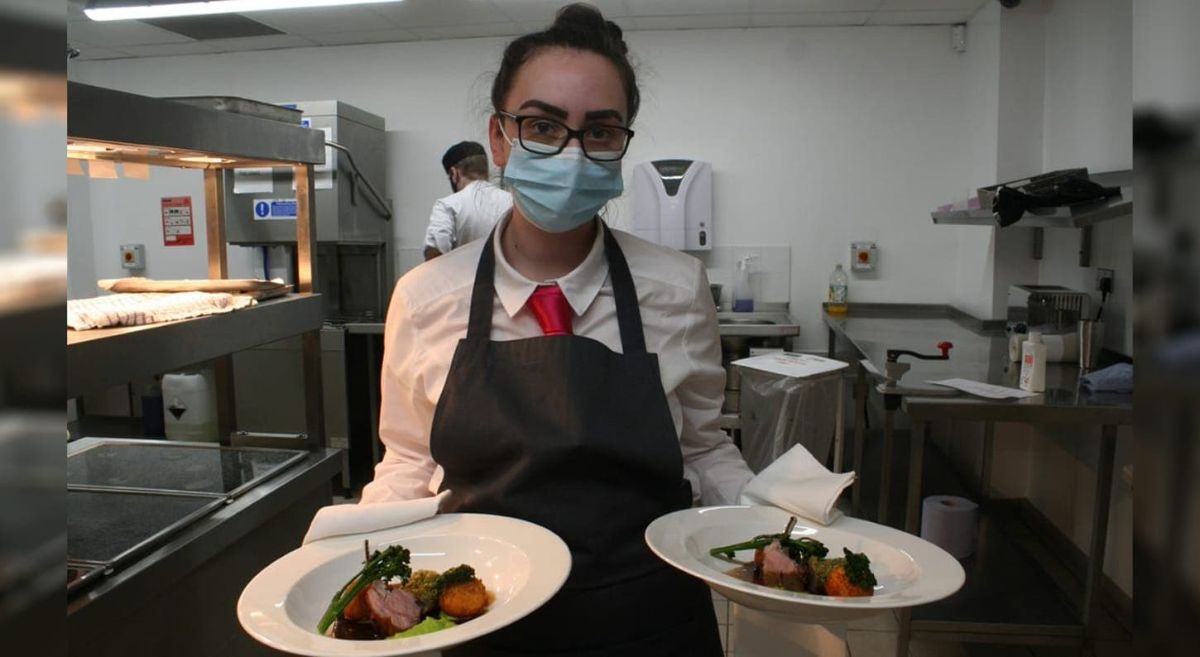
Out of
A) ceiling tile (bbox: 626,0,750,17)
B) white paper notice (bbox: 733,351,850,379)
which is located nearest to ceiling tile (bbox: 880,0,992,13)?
ceiling tile (bbox: 626,0,750,17)

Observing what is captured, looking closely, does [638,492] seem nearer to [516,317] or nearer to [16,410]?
[516,317]

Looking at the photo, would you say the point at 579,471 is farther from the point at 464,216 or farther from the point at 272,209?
the point at 272,209

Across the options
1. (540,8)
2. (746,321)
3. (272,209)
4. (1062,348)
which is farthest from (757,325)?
(272,209)

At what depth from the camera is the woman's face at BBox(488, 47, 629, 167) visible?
126cm

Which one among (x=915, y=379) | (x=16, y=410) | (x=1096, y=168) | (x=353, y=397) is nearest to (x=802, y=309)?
(x=1096, y=168)

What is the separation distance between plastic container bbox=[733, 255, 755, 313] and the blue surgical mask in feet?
11.4

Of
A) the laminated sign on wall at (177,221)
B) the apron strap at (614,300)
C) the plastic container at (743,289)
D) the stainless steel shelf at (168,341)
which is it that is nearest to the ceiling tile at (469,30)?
the plastic container at (743,289)

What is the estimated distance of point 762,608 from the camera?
966 millimetres

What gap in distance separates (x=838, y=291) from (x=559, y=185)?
12.1 feet

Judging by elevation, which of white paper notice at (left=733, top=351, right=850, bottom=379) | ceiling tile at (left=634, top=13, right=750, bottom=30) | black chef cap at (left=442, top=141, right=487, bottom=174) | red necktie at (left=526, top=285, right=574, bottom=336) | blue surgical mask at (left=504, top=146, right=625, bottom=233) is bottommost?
white paper notice at (left=733, top=351, right=850, bottom=379)

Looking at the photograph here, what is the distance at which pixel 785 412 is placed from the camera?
3.61 m

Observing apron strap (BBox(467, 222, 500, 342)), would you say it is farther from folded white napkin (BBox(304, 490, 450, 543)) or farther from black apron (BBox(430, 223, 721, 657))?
folded white napkin (BBox(304, 490, 450, 543))

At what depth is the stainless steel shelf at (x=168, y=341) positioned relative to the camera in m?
1.25

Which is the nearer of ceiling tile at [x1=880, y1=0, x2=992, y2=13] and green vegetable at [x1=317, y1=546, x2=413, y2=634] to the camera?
green vegetable at [x1=317, y1=546, x2=413, y2=634]
